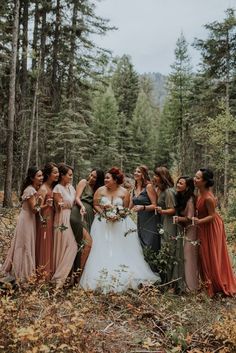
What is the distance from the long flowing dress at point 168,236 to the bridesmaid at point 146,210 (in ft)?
0.65

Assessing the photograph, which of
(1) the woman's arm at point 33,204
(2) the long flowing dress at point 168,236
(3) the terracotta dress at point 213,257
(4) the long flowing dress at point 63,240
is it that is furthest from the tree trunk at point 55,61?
(3) the terracotta dress at point 213,257

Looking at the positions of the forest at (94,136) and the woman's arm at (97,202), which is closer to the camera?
the forest at (94,136)

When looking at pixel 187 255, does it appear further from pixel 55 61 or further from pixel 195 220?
pixel 55 61

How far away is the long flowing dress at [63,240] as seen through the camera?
6.91 metres

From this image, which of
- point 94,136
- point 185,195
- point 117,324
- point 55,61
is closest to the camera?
point 117,324

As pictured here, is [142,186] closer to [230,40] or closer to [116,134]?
[230,40]

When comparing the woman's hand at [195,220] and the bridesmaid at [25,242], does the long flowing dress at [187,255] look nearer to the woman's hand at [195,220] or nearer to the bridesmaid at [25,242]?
the woman's hand at [195,220]

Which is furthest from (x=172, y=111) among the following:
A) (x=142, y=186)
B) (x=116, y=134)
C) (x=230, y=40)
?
(x=142, y=186)

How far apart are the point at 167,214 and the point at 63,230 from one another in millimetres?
1885

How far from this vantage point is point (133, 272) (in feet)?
22.4

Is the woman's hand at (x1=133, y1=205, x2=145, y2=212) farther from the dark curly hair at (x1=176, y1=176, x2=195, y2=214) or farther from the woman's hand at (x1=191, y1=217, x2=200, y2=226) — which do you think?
the woman's hand at (x1=191, y1=217, x2=200, y2=226)

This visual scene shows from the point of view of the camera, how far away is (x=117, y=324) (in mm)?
5402

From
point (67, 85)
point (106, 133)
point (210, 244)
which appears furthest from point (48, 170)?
point (106, 133)

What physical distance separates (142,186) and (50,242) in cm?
201
